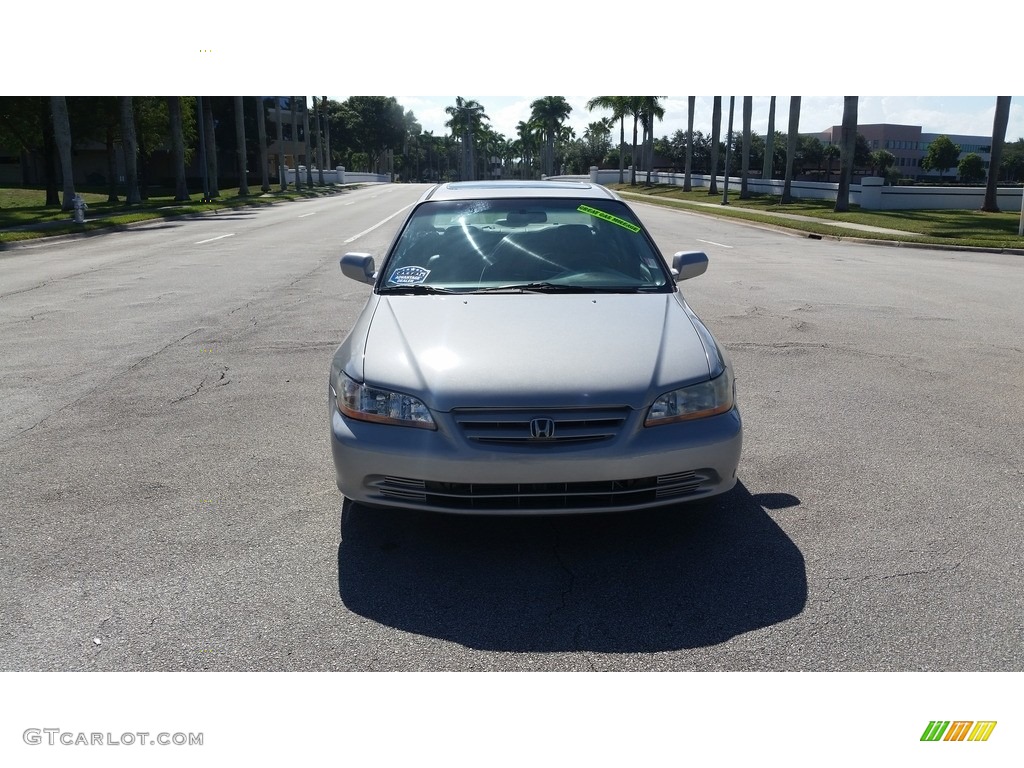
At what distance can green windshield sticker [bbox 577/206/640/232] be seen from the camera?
600cm

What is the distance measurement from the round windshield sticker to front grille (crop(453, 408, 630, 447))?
1.56 meters

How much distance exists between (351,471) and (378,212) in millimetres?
31965

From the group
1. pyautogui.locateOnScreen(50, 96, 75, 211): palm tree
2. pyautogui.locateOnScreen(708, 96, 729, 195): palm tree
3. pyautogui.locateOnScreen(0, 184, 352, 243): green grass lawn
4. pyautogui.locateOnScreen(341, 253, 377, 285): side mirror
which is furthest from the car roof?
pyautogui.locateOnScreen(708, 96, 729, 195): palm tree

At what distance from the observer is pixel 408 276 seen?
17.9 ft

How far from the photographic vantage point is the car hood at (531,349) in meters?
4.10

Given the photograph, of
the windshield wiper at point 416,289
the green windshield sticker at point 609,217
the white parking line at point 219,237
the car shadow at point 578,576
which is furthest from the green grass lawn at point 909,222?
the car shadow at point 578,576

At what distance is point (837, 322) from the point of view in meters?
10.8

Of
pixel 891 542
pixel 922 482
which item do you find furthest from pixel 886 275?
pixel 891 542
